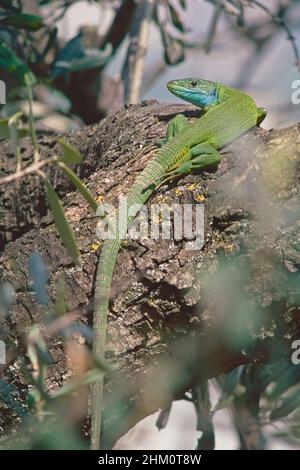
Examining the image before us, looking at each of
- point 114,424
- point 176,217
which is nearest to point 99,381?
point 114,424

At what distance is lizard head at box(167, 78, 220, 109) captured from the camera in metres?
3.31

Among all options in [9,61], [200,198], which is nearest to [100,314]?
[200,198]

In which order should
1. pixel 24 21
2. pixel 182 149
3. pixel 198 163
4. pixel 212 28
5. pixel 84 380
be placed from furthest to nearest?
1. pixel 212 28
2. pixel 24 21
3. pixel 182 149
4. pixel 198 163
5. pixel 84 380

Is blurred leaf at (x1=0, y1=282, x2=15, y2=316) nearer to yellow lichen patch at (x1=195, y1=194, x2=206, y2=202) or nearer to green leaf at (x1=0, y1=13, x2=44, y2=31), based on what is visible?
yellow lichen patch at (x1=195, y1=194, x2=206, y2=202)

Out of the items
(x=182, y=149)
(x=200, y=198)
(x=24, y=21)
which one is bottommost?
(x=200, y=198)

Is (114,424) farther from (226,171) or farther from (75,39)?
(75,39)

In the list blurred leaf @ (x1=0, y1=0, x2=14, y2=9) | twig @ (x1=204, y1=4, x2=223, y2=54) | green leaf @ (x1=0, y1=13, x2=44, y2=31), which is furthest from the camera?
twig @ (x1=204, y1=4, x2=223, y2=54)

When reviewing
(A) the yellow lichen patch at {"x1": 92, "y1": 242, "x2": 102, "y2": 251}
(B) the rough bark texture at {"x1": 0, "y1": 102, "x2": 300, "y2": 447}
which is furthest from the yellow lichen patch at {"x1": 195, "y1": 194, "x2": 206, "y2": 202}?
(A) the yellow lichen patch at {"x1": 92, "y1": 242, "x2": 102, "y2": 251}

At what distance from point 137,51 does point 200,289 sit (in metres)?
2.96

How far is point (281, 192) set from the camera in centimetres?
196

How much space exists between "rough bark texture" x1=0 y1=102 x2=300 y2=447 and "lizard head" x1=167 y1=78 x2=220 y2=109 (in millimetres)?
1197

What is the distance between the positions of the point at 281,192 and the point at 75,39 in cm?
266

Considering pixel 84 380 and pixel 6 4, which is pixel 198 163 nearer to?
pixel 84 380

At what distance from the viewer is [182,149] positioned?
2.66 m
